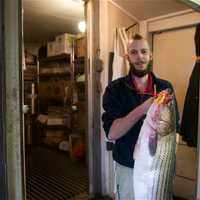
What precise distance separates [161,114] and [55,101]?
154 inches

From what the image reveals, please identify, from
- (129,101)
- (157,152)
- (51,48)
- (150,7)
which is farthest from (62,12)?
(157,152)

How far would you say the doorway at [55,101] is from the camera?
2.88 m

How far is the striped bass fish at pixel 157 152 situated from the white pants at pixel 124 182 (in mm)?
193

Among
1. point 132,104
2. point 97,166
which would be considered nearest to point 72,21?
point 97,166

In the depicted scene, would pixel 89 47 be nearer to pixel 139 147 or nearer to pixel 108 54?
pixel 108 54

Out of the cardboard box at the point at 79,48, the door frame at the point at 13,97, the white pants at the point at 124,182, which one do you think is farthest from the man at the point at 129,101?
the cardboard box at the point at 79,48

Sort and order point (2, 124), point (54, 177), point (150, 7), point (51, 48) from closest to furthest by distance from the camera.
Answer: point (2, 124)
point (150, 7)
point (54, 177)
point (51, 48)

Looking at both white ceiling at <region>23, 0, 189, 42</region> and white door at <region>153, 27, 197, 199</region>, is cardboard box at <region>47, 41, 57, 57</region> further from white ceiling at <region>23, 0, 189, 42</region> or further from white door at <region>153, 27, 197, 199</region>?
white door at <region>153, 27, 197, 199</region>

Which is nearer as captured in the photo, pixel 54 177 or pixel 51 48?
pixel 54 177

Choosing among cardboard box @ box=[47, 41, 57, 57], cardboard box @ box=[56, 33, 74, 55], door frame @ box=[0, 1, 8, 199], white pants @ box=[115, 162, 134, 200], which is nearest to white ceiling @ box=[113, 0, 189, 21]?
white pants @ box=[115, 162, 134, 200]

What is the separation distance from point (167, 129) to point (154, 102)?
13 centimetres

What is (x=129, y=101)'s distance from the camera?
137 cm

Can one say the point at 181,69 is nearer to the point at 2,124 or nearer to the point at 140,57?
the point at 140,57

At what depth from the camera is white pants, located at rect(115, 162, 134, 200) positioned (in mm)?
1376
